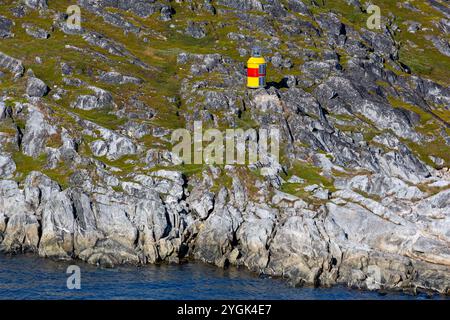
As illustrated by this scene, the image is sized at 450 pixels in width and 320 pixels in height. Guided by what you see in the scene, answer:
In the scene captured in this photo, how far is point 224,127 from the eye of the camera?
111500mm

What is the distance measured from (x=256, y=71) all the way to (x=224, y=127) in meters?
14.6

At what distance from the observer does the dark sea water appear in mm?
72562

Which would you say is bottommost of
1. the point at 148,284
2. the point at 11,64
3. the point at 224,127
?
the point at 148,284

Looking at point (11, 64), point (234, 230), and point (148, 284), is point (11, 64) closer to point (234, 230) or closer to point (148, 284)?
point (234, 230)

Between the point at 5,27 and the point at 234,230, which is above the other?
the point at 5,27

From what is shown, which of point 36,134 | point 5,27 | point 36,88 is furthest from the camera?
point 5,27

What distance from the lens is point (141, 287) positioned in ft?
246

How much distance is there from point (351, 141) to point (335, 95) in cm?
1655

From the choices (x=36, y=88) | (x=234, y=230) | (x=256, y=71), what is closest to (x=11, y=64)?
(x=36, y=88)

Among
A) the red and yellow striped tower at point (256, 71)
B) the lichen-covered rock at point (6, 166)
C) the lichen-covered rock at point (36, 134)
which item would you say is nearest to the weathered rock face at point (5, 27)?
the lichen-covered rock at point (36, 134)

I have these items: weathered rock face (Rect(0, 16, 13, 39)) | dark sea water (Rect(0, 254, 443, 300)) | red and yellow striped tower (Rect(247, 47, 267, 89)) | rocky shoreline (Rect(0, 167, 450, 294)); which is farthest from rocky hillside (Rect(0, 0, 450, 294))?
dark sea water (Rect(0, 254, 443, 300))

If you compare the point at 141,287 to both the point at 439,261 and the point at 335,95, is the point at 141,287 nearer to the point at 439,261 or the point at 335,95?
the point at 439,261

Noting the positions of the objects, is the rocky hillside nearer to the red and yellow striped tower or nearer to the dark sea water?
the red and yellow striped tower
